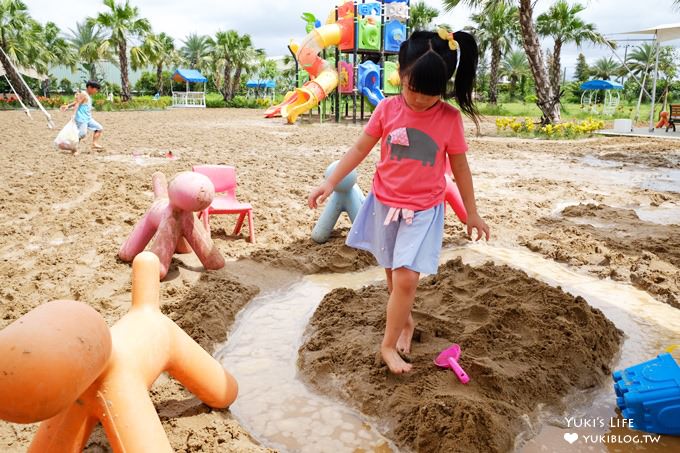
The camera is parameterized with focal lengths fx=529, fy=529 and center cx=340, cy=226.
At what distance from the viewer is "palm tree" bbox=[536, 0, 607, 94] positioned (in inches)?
939

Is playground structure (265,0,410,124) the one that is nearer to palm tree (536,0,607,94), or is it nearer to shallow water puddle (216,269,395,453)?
palm tree (536,0,607,94)

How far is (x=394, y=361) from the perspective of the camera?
2422mm

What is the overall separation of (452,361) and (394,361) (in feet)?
0.85

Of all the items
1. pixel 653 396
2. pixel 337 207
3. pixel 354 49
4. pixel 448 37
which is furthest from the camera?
pixel 354 49

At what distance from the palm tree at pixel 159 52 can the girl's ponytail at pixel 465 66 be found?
113 feet

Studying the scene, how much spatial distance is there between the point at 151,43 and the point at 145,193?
3086 centimetres

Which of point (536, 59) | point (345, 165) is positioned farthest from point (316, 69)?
point (345, 165)

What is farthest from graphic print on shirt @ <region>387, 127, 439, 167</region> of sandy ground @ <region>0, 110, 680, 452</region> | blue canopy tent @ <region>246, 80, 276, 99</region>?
blue canopy tent @ <region>246, 80, 276, 99</region>

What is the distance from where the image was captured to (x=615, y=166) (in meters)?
8.91

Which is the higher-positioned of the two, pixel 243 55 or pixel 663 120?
pixel 243 55

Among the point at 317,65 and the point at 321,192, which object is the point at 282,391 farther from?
the point at 317,65

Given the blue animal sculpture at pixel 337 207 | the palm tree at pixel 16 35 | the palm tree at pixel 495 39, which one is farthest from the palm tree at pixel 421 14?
the blue animal sculpture at pixel 337 207

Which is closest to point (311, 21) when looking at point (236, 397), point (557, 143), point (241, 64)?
point (557, 143)

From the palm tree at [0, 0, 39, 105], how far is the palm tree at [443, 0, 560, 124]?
2555 cm
